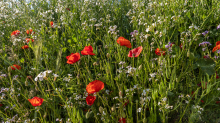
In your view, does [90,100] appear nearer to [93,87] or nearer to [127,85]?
[93,87]

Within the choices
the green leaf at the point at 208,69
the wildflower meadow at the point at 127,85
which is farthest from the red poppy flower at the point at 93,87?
the green leaf at the point at 208,69

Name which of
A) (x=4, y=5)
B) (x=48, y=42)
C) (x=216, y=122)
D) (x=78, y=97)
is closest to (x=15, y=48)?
(x=48, y=42)

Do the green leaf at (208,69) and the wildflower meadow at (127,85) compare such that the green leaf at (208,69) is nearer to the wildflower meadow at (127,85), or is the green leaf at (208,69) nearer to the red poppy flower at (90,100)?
the wildflower meadow at (127,85)

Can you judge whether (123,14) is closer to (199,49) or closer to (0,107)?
(199,49)

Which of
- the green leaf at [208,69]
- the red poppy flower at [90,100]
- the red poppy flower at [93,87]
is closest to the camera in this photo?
the red poppy flower at [93,87]

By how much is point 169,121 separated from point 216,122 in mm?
372

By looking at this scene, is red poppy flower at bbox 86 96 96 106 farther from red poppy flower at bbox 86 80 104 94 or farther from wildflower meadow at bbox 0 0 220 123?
red poppy flower at bbox 86 80 104 94

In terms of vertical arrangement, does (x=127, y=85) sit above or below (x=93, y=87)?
below

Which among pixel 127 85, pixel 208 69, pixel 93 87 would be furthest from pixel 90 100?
pixel 208 69

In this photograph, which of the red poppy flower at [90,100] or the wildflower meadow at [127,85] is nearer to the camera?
the wildflower meadow at [127,85]

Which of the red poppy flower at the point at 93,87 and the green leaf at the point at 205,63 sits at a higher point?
the red poppy flower at the point at 93,87

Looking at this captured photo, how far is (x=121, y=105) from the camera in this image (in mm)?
1383

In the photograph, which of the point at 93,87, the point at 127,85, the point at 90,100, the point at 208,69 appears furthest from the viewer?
the point at 127,85

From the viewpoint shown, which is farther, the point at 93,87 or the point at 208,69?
the point at 208,69
